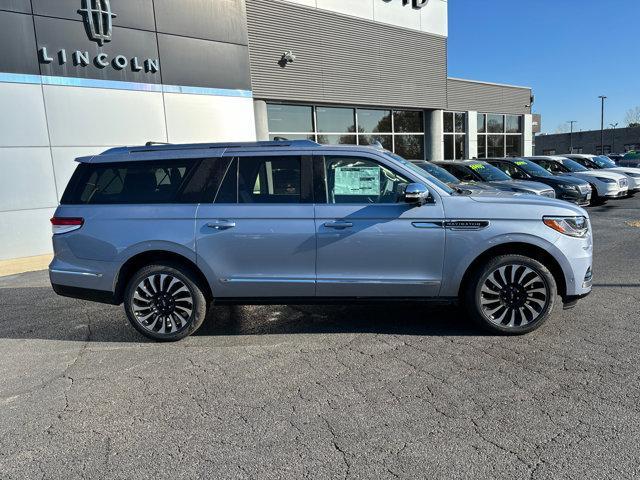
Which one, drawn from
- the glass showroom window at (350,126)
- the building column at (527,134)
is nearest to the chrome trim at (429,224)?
the glass showroom window at (350,126)

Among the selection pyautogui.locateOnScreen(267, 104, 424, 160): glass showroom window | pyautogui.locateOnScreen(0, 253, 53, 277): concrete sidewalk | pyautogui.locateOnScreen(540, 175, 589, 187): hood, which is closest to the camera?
pyautogui.locateOnScreen(0, 253, 53, 277): concrete sidewalk

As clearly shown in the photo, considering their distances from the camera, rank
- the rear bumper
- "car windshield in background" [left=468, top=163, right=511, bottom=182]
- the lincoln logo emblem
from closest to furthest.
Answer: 1. the rear bumper
2. the lincoln logo emblem
3. "car windshield in background" [left=468, top=163, right=511, bottom=182]

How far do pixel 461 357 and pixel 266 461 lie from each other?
78.9 inches

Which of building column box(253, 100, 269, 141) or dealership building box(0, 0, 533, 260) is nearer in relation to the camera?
dealership building box(0, 0, 533, 260)

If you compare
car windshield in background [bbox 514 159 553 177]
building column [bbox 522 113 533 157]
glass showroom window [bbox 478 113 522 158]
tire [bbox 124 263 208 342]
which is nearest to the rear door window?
tire [bbox 124 263 208 342]

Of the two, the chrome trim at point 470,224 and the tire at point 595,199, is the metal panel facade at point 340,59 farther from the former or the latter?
the chrome trim at point 470,224

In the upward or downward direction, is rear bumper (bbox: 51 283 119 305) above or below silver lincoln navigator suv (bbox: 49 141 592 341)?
below

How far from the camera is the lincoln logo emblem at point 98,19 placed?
404 inches

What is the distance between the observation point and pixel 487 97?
23422 mm

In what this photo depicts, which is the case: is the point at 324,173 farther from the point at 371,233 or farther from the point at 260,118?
Answer: the point at 260,118

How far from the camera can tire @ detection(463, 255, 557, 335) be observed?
14.4 ft

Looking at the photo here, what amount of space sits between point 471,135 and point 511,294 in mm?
19576

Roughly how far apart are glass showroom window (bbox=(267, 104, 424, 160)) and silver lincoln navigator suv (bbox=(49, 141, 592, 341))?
10.5m

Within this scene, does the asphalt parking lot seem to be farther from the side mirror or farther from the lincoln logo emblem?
the lincoln logo emblem
